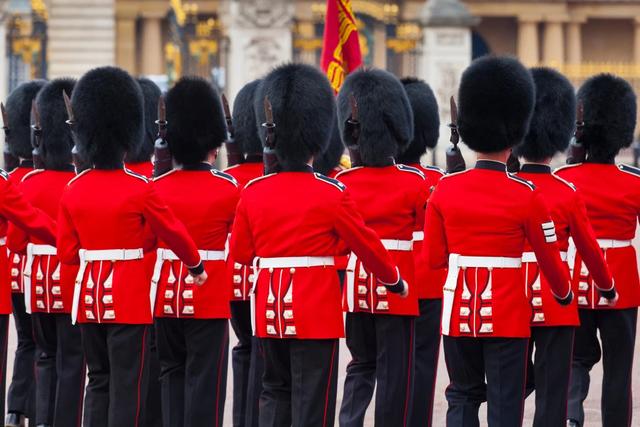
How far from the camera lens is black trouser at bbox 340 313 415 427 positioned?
6363 mm

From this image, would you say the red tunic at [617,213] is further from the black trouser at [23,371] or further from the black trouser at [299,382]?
the black trouser at [23,371]

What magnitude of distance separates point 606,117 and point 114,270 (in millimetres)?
2113

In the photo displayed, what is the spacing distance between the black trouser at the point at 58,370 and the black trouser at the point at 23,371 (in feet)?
0.68

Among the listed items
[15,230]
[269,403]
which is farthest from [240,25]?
[269,403]

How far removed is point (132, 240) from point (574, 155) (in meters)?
1.83

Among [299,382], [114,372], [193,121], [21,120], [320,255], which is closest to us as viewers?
[299,382]

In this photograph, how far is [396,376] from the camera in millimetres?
6367

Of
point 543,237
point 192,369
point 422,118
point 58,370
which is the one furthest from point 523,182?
point 58,370

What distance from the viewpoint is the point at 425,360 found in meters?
6.79

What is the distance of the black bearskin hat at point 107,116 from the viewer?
20.3 ft

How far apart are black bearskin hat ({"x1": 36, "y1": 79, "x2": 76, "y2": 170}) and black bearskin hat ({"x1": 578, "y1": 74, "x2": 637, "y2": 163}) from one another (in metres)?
2.08

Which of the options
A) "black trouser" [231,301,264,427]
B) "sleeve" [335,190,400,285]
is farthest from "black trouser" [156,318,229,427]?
"sleeve" [335,190,400,285]

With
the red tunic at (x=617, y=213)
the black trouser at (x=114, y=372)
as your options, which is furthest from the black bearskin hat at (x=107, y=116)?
the red tunic at (x=617, y=213)

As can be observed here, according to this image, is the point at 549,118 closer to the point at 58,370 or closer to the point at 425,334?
the point at 425,334
